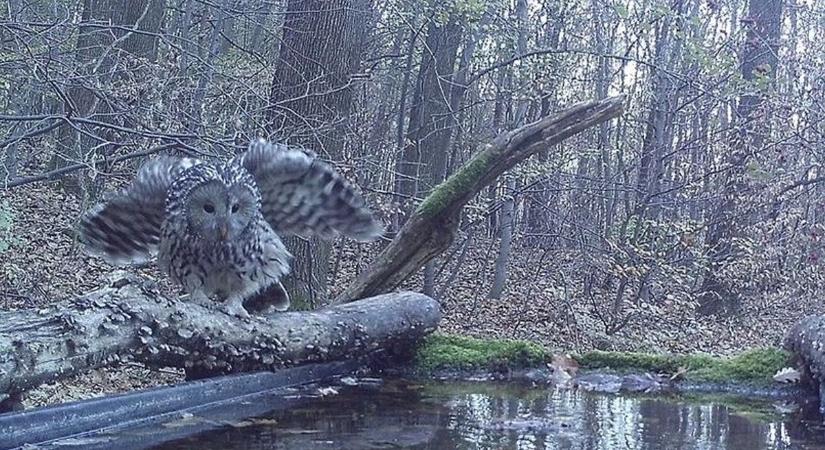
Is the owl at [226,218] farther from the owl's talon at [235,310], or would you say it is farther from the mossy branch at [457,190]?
the mossy branch at [457,190]

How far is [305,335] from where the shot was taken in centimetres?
486

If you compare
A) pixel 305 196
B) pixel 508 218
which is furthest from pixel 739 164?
pixel 305 196

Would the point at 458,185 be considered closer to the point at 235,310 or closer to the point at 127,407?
the point at 235,310

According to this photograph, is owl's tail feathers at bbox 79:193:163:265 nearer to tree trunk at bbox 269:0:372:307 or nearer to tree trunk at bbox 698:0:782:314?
tree trunk at bbox 269:0:372:307

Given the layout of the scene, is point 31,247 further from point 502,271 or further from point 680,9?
Result: point 680,9

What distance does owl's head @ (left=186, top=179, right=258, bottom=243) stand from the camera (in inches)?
182

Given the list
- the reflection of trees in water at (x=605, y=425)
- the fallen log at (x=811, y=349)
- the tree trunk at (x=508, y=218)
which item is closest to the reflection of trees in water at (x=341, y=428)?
the reflection of trees in water at (x=605, y=425)

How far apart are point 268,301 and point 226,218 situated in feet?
2.36

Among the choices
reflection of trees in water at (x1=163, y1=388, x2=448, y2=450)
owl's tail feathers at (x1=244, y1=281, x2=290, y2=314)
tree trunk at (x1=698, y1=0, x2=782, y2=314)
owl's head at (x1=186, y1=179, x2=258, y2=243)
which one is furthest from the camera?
tree trunk at (x1=698, y1=0, x2=782, y2=314)

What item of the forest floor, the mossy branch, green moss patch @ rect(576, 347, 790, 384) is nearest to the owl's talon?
the mossy branch

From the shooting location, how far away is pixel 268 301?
5.22 m

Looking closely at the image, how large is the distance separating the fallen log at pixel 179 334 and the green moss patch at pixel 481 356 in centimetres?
15

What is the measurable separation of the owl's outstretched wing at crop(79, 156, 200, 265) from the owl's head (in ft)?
0.81

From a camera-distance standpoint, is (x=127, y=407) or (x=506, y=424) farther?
(x=506, y=424)
